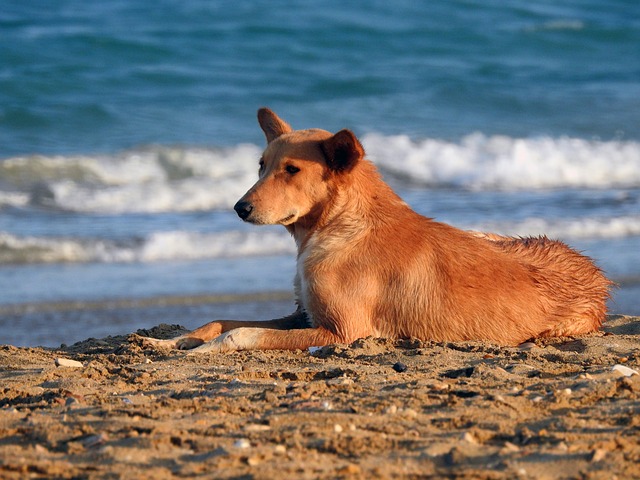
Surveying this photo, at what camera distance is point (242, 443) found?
4.33m

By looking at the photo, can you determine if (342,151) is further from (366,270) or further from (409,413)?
(409,413)

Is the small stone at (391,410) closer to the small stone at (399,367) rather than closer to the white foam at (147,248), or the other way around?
the small stone at (399,367)

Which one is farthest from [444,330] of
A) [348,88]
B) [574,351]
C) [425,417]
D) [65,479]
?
[348,88]

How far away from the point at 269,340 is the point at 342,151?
1.28 meters

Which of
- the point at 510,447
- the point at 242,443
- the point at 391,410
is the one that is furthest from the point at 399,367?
the point at 242,443

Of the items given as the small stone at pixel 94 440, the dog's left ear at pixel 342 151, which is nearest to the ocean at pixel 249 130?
the dog's left ear at pixel 342 151

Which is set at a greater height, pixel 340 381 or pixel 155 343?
pixel 155 343

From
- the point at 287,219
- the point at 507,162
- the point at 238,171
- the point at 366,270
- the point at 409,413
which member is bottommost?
the point at 409,413

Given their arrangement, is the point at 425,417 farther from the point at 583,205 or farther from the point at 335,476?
the point at 583,205

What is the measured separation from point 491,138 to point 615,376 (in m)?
12.7

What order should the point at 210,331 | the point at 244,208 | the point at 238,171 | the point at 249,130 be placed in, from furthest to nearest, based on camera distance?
1. the point at 249,130
2. the point at 238,171
3. the point at 210,331
4. the point at 244,208

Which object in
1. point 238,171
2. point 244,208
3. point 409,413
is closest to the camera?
point 409,413

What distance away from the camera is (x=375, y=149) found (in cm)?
1703

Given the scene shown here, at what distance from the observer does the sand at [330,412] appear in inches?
161
